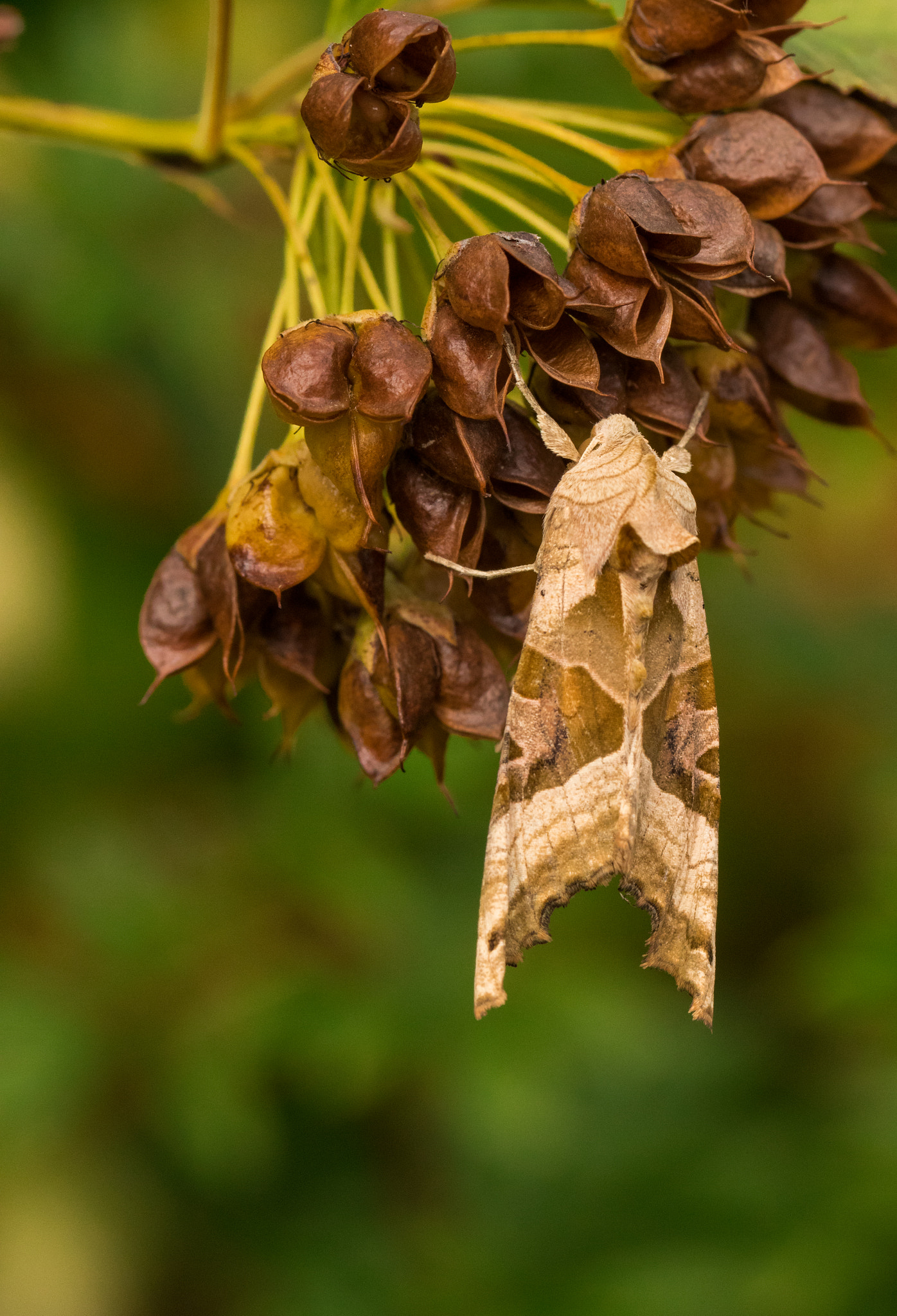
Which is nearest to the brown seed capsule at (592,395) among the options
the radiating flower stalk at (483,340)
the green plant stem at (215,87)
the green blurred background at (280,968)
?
the radiating flower stalk at (483,340)

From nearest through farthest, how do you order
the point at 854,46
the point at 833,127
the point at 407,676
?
1. the point at 407,676
2. the point at 833,127
3. the point at 854,46

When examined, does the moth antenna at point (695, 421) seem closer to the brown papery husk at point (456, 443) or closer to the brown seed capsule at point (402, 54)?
the brown papery husk at point (456, 443)

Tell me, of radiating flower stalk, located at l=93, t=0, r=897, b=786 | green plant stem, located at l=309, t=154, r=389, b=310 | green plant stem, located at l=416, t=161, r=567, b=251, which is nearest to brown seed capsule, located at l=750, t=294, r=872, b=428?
radiating flower stalk, located at l=93, t=0, r=897, b=786

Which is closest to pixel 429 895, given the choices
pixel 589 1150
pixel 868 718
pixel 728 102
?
pixel 589 1150

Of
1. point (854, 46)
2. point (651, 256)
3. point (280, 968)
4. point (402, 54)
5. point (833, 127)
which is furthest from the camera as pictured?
point (280, 968)

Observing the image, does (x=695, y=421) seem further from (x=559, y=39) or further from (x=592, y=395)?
(x=559, y=39)

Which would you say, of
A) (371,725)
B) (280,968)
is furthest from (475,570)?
(280,968)
